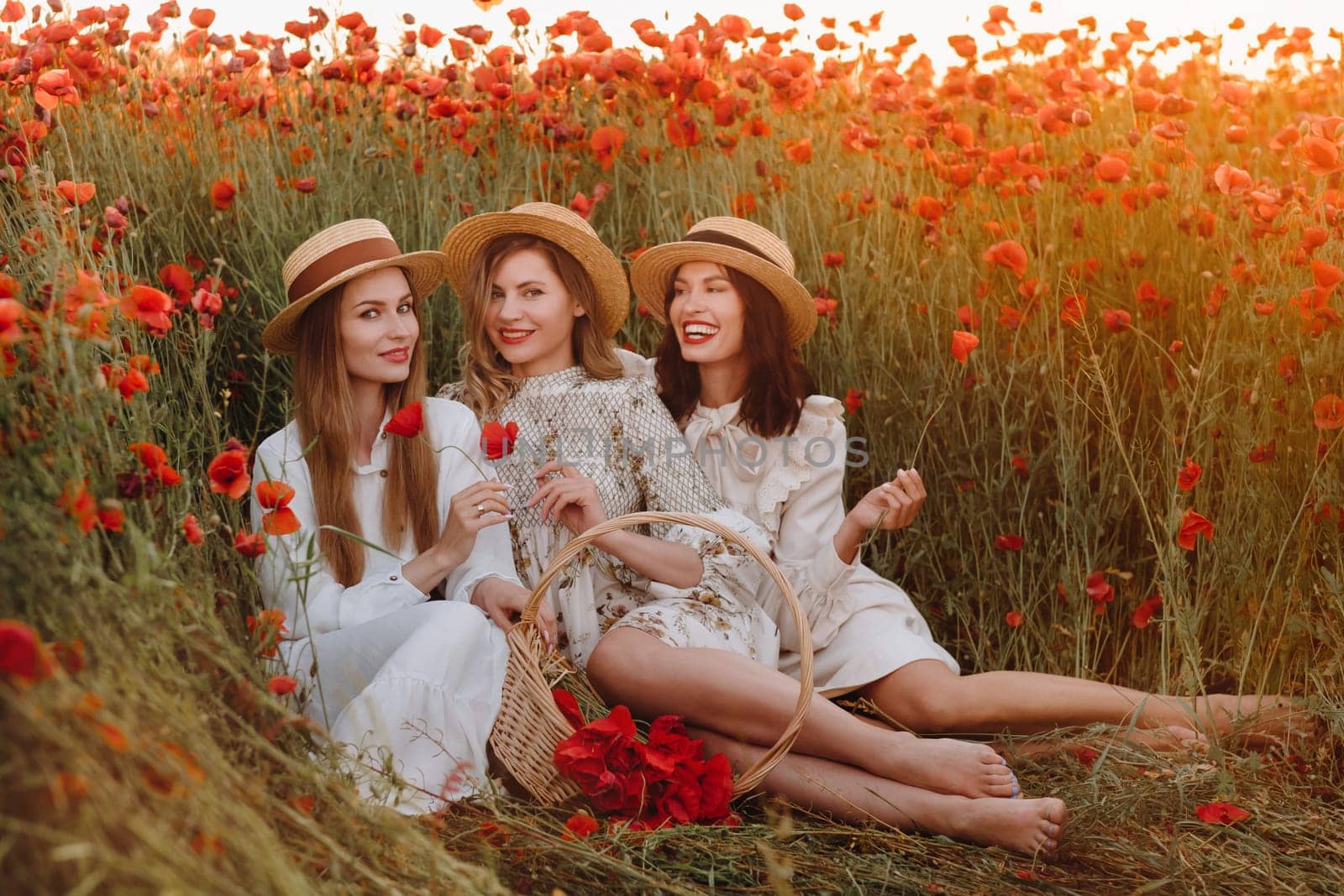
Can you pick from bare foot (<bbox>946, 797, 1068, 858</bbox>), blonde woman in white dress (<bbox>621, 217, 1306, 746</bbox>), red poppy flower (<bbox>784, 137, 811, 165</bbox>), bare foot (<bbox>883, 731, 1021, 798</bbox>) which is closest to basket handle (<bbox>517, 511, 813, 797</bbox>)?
bare foot (<bbox>883, 731, 1021, 798</bbox>)

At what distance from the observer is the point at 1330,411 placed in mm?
2711

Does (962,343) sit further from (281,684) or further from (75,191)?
(75,191)

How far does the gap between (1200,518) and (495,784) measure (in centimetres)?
157

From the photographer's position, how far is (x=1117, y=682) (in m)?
3.40

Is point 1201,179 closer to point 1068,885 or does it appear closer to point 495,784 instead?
point 1068,885

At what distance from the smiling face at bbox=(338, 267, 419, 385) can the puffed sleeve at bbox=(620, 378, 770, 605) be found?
0.57 metres

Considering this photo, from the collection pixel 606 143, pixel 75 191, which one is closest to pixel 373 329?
pixel 75 191

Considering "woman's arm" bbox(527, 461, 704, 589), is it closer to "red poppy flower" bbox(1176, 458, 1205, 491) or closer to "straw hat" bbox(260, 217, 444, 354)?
"straw hat" bbox(260, 217, 444, 354)

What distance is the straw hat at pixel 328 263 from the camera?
2.79 metres

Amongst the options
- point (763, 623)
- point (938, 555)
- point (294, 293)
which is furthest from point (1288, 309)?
point (294, 293)

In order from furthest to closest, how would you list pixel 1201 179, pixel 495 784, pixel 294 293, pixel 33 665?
pixel 1201 179, pixel 294 293, pixel 495 784, pixel 33 665

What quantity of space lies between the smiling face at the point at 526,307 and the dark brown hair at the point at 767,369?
11.7 inches

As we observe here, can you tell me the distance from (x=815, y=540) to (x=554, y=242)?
0.98m

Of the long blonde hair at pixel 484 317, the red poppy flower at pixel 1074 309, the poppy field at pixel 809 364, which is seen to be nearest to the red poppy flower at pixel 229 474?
the poppy field at pixel 809 364
